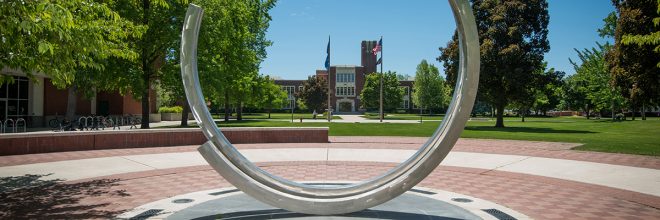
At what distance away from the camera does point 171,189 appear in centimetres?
816

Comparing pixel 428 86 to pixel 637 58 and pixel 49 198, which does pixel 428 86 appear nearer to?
pixel 637 58

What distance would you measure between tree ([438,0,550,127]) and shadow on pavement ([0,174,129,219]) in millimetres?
28155

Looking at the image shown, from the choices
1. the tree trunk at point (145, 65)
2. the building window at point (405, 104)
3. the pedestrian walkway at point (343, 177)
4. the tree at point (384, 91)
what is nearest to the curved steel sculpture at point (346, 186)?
the pedestrian walkway at point (343, 177)

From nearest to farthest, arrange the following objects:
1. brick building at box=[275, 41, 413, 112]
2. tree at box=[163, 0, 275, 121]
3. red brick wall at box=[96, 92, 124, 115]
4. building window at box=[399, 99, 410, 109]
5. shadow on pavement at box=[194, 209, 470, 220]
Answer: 1. shadow on pavement at box=[194, 209, 470, 220]
2. tree at box=[163, 0, 275, 121]
3. red brick wall at box=[96, 92, 124, 115]
4. brick building at box=[275, 41, 413, 112]
5. building window at box=[399, 99, 410, 109]

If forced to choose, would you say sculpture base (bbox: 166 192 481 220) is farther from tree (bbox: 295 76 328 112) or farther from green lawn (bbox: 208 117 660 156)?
tree (bbox: 295 76 328 112)

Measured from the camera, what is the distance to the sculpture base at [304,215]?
6.04 metres

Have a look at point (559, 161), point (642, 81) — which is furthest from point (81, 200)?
point (642, 81)

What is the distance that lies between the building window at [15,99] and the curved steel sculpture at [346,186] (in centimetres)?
3061

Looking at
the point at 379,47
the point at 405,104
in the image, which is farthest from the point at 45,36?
the point at 405,104

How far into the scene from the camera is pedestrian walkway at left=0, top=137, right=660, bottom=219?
680 cm

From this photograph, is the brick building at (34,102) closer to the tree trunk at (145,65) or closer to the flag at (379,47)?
the tree trunk at (145,65)

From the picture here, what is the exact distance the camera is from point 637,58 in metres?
22.2

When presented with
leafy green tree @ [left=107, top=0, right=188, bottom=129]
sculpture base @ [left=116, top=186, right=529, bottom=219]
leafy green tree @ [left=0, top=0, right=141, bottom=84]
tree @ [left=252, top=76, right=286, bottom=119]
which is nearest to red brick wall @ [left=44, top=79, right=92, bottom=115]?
leafy green tree @ [left=107, top=0, right=188, bottom=129]

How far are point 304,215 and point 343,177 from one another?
3622 mm
